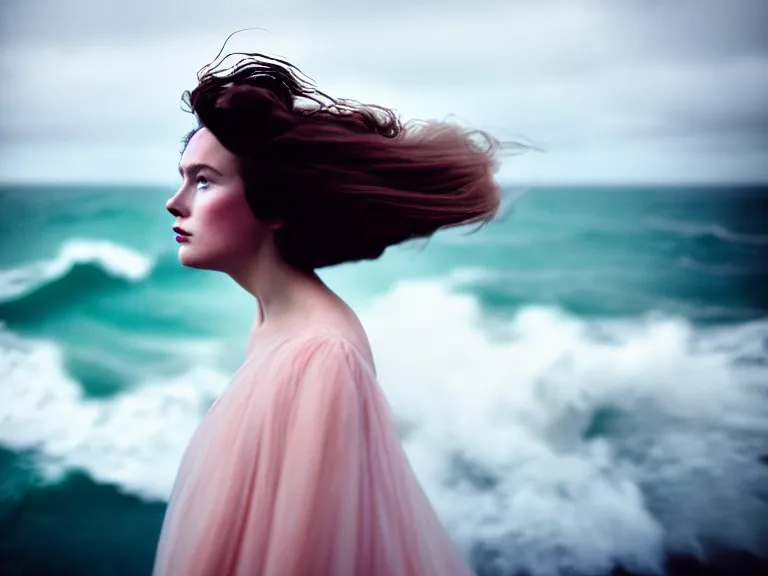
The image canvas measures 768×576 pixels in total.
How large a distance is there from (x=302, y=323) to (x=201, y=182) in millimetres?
270

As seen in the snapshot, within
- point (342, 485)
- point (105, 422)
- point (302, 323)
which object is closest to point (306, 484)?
point (342, 485)

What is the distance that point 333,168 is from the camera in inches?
46.4

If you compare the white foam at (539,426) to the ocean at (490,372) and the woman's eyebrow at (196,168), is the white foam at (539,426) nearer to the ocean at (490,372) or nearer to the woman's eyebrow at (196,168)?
the ocean at (490,372)

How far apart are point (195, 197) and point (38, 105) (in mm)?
885

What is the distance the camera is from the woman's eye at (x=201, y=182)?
1221 mm

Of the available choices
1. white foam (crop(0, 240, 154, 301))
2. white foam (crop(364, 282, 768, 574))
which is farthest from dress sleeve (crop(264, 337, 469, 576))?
white foam (crop(0, 240, 154, 301))

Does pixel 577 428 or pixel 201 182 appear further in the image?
pixel 577 428

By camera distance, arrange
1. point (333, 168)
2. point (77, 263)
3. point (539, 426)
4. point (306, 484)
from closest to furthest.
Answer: point (306, 484) < point (333, 168) < point (539, 426) < point (77, 263)

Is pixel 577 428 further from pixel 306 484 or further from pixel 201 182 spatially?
pixel 201 182

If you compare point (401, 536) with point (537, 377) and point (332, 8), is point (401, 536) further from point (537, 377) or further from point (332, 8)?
point (332, 8)

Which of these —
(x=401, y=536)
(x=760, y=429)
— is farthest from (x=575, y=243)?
(x=401, y=536)

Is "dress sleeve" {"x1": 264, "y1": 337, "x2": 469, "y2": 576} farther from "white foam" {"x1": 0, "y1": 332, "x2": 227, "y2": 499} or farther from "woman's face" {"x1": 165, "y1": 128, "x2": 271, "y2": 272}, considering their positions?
"white foam" {"x1": 0, "y1": 332, "x2": 227, "y2": 499}

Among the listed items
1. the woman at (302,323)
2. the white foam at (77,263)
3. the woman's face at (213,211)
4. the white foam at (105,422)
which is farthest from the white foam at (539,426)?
the woman's face at (213,211)

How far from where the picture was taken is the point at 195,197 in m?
1.23
